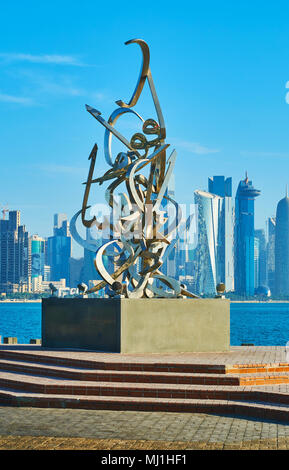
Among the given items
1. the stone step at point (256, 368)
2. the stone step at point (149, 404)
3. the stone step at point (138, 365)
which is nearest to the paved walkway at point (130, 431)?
the stone step at point (149, 404)

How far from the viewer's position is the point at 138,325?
1545 cm

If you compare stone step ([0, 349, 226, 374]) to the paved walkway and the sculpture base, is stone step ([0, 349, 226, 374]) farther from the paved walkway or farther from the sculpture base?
the paved walkway

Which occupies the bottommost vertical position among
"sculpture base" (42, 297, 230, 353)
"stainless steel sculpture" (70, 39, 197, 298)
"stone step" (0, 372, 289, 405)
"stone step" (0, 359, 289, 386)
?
"stone step" (0, 372, 289, 405)

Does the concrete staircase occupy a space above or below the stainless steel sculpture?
below

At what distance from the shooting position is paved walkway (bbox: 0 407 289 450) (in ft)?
29.0

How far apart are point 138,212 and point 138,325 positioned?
2845 mm

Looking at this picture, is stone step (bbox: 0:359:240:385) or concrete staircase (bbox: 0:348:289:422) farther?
stone step (bbox: 0:359:240:385)

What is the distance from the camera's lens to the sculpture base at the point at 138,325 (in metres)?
15.3

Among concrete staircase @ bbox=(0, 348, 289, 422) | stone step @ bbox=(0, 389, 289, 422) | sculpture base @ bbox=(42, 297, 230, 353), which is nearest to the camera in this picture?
stone step @ bbox=(0, 389, 289, 422)

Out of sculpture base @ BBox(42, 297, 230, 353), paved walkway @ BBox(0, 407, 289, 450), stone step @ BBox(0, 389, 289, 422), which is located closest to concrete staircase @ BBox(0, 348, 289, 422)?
stone step @ BBox(0, 389, 289, 422)

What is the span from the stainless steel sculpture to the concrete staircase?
126 inches

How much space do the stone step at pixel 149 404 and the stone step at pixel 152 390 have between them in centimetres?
18
